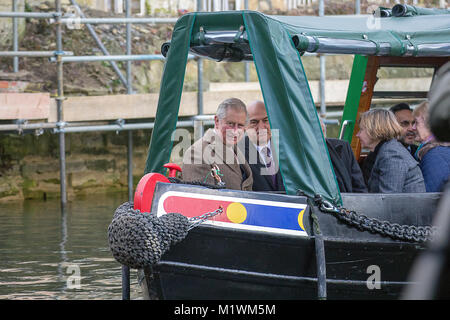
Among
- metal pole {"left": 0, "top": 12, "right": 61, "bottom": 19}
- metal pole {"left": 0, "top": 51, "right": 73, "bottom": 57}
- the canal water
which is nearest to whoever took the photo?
the canal water

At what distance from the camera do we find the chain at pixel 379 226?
515cm

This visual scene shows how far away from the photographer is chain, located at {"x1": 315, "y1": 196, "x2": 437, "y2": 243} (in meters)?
5.15

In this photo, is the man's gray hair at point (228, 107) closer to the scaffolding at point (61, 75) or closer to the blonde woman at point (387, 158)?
Result: the blonde woman at point (387, 158)

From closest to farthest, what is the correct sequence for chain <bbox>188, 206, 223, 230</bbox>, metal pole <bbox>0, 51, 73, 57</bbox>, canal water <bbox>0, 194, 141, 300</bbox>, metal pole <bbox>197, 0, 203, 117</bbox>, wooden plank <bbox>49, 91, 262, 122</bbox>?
chain <bbox>188, 206, 223, 230</bbox> → canal water <bbox>0, 194, 141, 300</bbox> → metal pole <bbox>0, 51, 73, 57</bbox> → wooden plank <bbox>49, 91, 262, 122</bbox> → metal pole <bbox>197, 0, 203, 117</bbox>

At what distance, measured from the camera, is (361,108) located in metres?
8.03

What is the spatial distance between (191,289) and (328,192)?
3.48 feet

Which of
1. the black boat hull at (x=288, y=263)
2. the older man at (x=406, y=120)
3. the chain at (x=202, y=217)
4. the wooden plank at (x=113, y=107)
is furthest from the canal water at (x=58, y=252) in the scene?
the older man at (x=406, y=120)

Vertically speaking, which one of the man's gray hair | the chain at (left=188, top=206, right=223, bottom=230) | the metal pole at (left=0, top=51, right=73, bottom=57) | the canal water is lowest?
the canal water

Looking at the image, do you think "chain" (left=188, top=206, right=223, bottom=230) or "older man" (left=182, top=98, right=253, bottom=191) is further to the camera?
"older man" (left=182, top=98, right=253, bottom=191)

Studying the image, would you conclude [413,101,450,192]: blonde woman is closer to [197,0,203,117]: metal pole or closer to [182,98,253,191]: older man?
[182,98,253,191]: older man

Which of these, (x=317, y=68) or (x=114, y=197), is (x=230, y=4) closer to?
(x=317, y=68)

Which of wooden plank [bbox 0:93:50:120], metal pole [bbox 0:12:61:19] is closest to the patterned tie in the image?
wooden plank [bbox 0:93:50:120]

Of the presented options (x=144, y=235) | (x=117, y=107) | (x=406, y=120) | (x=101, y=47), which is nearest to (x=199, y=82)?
(x=117, y=107)
